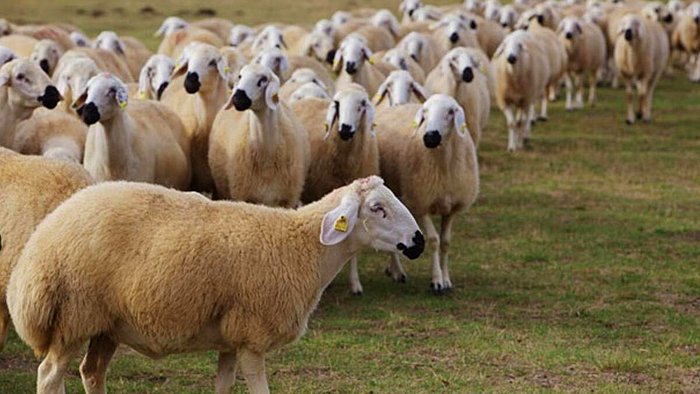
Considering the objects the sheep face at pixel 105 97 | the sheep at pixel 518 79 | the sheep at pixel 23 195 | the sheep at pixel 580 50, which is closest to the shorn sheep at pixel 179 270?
the sheep at pixel 23 195

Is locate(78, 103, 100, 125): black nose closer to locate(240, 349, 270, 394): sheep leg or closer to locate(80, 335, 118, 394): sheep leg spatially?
locate(80, 335, 118, 394): sheep leg

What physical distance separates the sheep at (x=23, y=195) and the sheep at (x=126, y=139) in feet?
6.02

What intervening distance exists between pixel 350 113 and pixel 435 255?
1284mm

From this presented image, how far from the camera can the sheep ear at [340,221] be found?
6.60 meters

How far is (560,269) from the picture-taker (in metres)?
11.1

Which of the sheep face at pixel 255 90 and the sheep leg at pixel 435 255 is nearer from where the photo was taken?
the sheep face at pixel 255 90

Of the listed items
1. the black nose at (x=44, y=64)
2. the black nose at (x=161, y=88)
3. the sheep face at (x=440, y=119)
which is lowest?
the black nose at (x=44, y=64)

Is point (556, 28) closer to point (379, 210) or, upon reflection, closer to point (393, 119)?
point (393, 119)

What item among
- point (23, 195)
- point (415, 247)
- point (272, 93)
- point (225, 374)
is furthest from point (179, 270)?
point (272, 93)

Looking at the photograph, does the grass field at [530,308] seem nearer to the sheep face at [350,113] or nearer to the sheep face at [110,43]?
the sheep face at [350,113]

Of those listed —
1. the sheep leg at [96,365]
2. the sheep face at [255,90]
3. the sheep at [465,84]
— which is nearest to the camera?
the sheep leg at [96,365]

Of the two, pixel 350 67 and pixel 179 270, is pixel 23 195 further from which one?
pixel 350 67

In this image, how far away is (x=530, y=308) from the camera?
387 inches

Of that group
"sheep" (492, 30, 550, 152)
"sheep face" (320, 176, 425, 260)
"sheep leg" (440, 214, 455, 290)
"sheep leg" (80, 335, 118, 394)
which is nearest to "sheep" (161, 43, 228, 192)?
"sheep leg" (440, 214, 455, 290)
